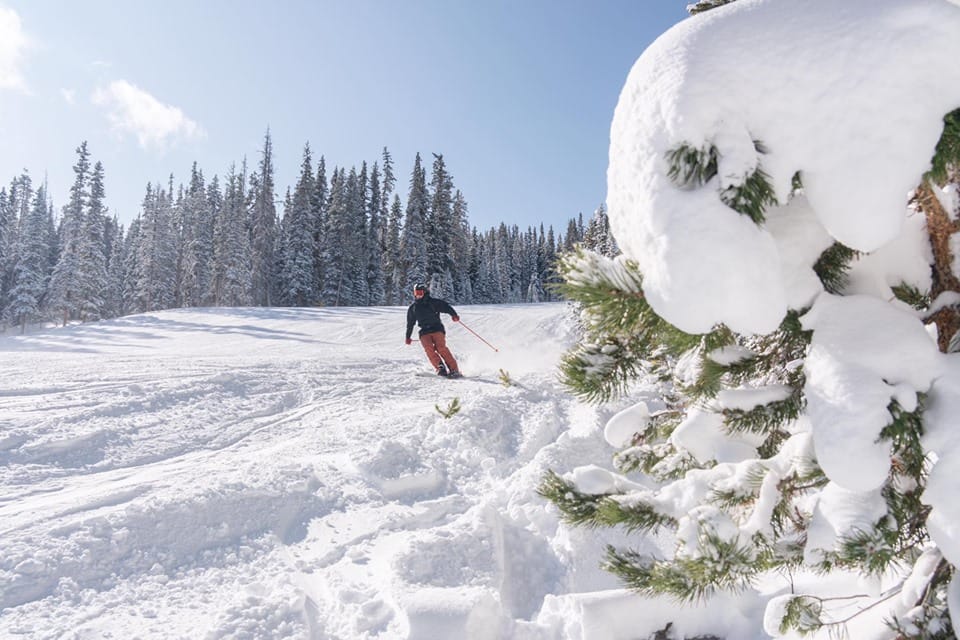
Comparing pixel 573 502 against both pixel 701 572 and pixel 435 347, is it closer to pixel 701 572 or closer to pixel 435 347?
pixel 701 572

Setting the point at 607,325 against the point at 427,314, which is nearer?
the point at 607,325

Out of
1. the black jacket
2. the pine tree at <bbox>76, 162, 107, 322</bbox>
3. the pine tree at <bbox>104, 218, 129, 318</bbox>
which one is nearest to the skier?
the black jacket

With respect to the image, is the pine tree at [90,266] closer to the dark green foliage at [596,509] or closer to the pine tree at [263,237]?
the pine tree at [263,237]

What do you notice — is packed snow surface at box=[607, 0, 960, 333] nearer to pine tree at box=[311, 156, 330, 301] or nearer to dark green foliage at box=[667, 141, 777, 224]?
dark green foliage at box=[667, 141, 777, 224]

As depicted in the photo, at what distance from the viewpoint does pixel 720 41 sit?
4.22 ft

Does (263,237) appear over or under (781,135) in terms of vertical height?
over

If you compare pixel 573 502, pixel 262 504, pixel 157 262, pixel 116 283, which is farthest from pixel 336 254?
pixel 573 502

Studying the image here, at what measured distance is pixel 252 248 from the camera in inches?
1933

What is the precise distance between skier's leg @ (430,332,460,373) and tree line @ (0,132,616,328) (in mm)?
28548

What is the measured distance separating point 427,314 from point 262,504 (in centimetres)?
723

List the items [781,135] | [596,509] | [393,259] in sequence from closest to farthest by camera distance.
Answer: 1. [781,135]
2. [596,509]
3. [393,259]

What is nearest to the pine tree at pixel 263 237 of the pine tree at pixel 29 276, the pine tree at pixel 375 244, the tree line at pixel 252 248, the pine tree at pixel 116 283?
the tree line at pixel 252 248

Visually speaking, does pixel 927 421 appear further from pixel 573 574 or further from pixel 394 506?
pixel 394 506

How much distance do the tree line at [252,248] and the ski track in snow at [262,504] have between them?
32.8m
